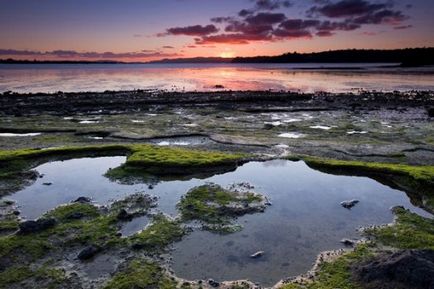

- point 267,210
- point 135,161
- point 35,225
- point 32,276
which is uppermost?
point 135,161

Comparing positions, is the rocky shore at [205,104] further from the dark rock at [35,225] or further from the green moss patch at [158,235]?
the green moss patch at [158,235]

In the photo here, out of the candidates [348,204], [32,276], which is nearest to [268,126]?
[348,204]

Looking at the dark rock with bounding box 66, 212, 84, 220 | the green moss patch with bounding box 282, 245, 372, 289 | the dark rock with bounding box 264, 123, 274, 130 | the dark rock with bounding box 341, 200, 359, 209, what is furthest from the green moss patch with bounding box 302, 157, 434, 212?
the dark rock with bounding box 66, 212, 84, 220

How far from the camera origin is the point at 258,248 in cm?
1086

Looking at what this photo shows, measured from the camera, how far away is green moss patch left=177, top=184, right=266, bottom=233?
12.5 m

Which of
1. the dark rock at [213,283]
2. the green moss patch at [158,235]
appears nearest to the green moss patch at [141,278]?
the dark rock at [213,283]

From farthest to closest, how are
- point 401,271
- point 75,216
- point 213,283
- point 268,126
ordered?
point 268,126 → point 75,216 → point 213,283 → point 401,271

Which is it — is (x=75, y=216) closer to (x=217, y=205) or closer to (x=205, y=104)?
(x=217, y=205)

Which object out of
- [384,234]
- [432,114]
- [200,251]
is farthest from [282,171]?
[432,114]

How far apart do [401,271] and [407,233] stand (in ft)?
11.8

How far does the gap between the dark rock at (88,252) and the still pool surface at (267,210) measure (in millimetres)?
1460

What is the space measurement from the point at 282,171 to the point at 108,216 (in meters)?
8.61

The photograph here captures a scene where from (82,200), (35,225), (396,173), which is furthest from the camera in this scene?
(396,173)

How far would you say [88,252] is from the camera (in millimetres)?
10328
